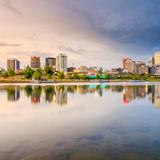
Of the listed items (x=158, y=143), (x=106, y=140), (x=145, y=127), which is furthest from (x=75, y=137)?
(x=145, y=127)

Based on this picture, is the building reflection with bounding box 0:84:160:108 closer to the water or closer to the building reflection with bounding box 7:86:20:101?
the building reflection with bounding box 7:86:20:101

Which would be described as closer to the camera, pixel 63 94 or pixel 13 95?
pixel 13 95

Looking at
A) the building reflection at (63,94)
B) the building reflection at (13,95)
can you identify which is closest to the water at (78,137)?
the building reflection at (63,94)

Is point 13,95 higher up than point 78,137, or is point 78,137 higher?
point 78,137

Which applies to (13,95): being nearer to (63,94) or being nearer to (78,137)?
(63,94)

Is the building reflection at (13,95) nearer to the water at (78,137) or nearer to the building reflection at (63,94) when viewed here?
the building reflection at (63,94)

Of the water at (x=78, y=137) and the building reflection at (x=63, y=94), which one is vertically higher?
the water at (x=78, y=137)

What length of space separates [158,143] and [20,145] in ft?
23.5

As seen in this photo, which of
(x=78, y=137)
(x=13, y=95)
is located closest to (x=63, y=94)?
(x=13, y=95)

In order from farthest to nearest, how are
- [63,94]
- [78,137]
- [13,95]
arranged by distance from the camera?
[63,94], [13,95], [78,137]

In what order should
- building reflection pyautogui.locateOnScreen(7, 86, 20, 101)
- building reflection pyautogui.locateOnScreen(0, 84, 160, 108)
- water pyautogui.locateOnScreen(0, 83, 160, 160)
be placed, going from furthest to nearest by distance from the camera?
building reflection pyautogui.locateOnScreen(7, 86, 20, 101), building reflection pyautogui.locateOnScreen(0, 84, 160, 108), water pyautogui.locateOnScreen(0, 83, 160, 160)

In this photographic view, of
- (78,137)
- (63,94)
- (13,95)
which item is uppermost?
(78,137)

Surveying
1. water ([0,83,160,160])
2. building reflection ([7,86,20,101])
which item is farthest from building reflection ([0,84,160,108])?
water ([0,83,160,160])

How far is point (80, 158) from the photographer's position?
10508mm
